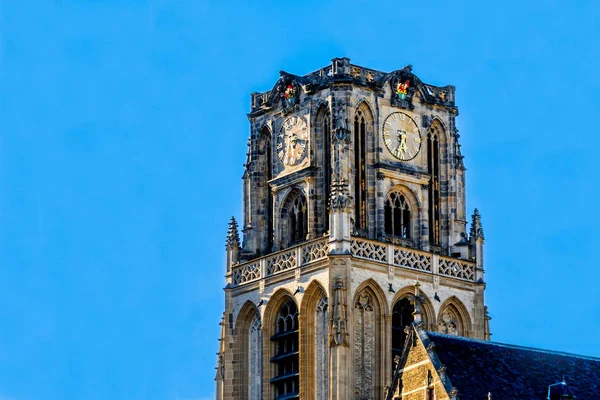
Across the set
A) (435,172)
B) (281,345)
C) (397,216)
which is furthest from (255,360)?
(435,172)

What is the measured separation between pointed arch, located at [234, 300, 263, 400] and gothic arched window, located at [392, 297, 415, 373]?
5.90 metres

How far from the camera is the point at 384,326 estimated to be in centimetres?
9081

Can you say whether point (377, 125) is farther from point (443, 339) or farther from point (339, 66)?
point (443, 339)

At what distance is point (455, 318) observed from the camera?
94250mm

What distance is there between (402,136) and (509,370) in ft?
62.8

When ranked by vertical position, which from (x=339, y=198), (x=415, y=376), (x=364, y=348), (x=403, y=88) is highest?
(x=403, y=88)

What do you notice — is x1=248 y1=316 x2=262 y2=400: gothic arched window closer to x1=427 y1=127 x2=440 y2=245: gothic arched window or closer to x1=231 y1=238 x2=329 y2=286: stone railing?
x1=231 y1=238 x2=329 y2=286: stone railing

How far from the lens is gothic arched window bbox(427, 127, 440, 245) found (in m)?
95.1

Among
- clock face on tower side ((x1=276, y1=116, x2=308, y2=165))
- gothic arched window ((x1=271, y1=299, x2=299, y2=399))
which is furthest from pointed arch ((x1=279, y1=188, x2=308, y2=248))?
gothic arched window ((x1=271, y1=299, x2=299, y2=399))

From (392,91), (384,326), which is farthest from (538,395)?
(392,91)

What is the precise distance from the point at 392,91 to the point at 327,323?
10.8 metres

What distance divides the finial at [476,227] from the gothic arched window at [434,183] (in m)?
1.46

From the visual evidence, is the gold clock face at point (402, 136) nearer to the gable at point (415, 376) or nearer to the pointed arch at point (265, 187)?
the pointed arch at point (265, 187)

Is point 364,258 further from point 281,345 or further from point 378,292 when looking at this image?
point 281,345
